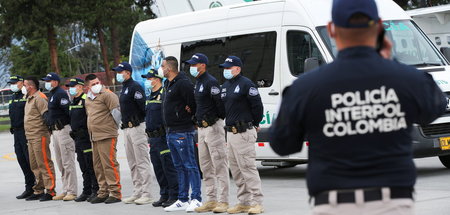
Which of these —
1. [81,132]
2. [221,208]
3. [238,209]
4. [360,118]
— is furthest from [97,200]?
[360,118]

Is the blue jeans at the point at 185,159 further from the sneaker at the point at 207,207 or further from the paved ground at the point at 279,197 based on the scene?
the paved ground at the point at 279,197

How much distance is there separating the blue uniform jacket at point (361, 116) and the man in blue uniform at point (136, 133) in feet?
24.9

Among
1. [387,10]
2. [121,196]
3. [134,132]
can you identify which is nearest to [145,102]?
[134,132]

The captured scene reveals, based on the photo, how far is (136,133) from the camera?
11141 millimetres

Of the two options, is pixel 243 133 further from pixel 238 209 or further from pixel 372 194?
pixel 372 194

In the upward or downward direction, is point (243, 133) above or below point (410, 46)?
below

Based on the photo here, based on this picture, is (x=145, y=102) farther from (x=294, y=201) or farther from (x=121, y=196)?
(x=294, y=201)

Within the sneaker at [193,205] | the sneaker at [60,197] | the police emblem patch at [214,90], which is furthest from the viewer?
the sneaker at [60,197]

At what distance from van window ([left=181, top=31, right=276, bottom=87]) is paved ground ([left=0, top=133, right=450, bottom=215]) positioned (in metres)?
1.62

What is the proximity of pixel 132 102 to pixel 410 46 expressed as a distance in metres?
4.09

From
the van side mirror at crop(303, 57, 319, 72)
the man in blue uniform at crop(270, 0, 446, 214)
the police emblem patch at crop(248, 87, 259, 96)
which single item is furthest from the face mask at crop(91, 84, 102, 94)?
the man in blue uniform at crop(270, 0, 446, 214)

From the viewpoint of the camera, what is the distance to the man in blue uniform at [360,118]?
11.7 ft

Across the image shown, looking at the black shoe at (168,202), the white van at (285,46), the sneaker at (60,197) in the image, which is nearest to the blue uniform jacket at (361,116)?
the black shoe at (168,202)

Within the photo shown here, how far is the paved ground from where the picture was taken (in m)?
9.57
